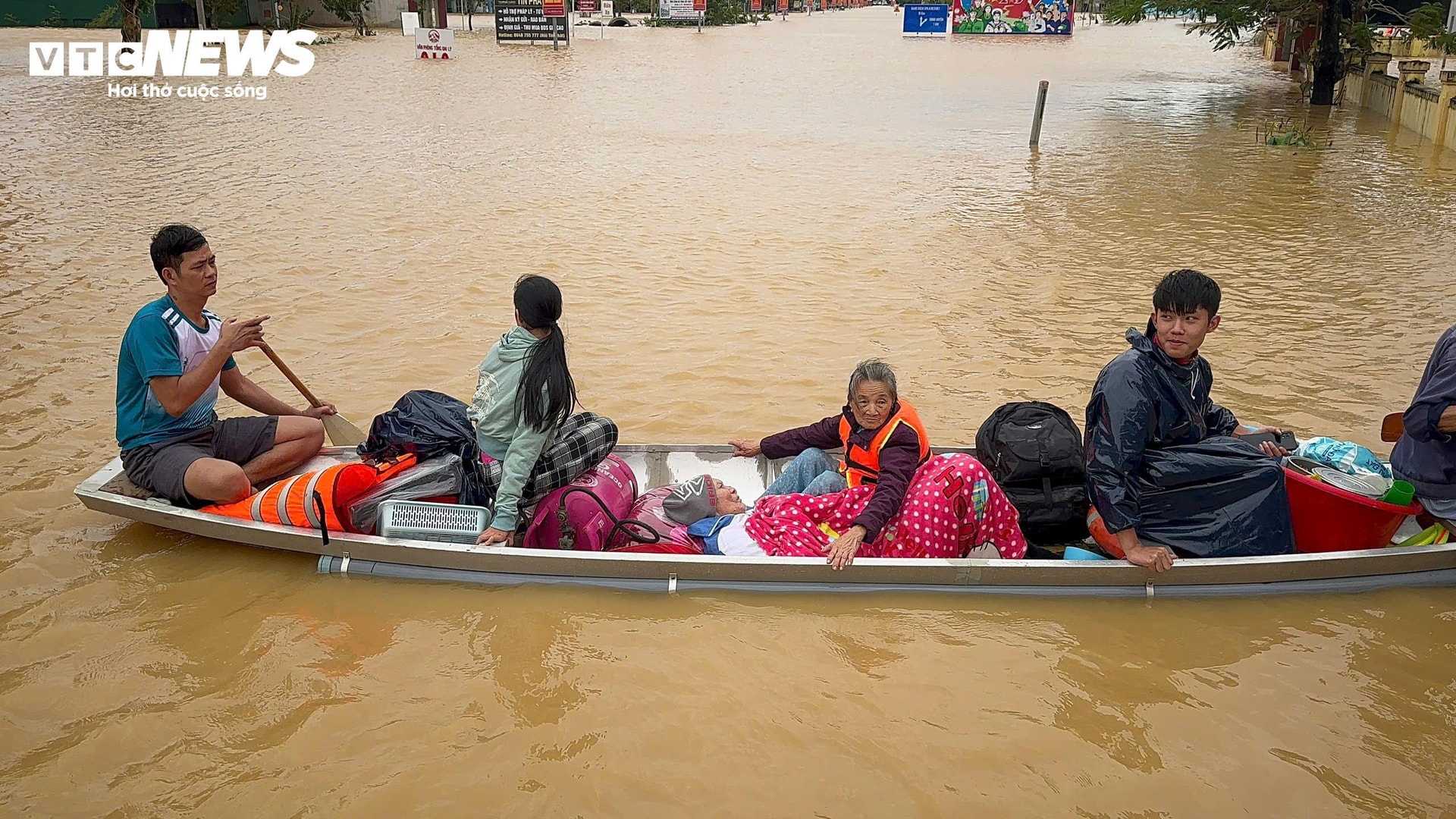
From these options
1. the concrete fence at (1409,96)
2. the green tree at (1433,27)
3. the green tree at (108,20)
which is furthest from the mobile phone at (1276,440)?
the green tree at (108,20)

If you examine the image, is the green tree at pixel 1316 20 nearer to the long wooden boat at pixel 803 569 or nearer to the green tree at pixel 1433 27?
the green tree at pixel 1433 27

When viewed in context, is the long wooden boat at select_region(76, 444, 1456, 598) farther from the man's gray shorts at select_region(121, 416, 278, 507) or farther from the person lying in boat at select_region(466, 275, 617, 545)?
the person lying in boat at select_region(466, 275, 617, 545)

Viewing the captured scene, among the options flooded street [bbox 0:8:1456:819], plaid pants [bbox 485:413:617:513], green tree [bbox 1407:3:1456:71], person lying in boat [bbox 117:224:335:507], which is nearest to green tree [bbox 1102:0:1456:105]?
green tree [bbox 1407:3:1456:71]

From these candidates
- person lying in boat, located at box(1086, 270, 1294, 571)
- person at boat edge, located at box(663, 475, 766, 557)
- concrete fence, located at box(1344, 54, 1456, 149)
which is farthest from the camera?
concrete fence, located at box(1344, 54, 1456, 149)

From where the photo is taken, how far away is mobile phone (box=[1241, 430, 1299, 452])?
4.87 metres

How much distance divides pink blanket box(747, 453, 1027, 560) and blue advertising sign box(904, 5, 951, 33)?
47.0 m

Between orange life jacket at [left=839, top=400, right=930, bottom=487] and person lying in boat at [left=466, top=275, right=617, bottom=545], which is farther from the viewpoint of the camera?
orange life jacket at [left=839, top=400, right=930, bottom=487]

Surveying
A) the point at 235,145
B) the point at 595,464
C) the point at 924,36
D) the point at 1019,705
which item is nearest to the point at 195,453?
the point at 595,464

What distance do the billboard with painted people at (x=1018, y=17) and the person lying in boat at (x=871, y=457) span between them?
46.3 metres

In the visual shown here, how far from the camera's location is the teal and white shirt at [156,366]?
4.45 metres

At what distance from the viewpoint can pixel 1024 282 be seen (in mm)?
9484

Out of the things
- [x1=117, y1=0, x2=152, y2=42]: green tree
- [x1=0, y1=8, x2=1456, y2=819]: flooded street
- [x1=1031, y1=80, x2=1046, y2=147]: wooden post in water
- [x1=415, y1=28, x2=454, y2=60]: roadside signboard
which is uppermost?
[x1=117, y1=0, x2=152, y2=42]: green tree

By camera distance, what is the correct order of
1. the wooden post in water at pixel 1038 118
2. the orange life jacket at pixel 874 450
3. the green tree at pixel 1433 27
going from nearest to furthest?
the orange life jacket at pixel 874 450
the wooden post in water at pixel 1038 118
the green tree at pixel 1433 27

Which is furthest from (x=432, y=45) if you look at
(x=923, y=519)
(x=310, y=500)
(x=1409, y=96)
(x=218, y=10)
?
(x=923, y=519)
